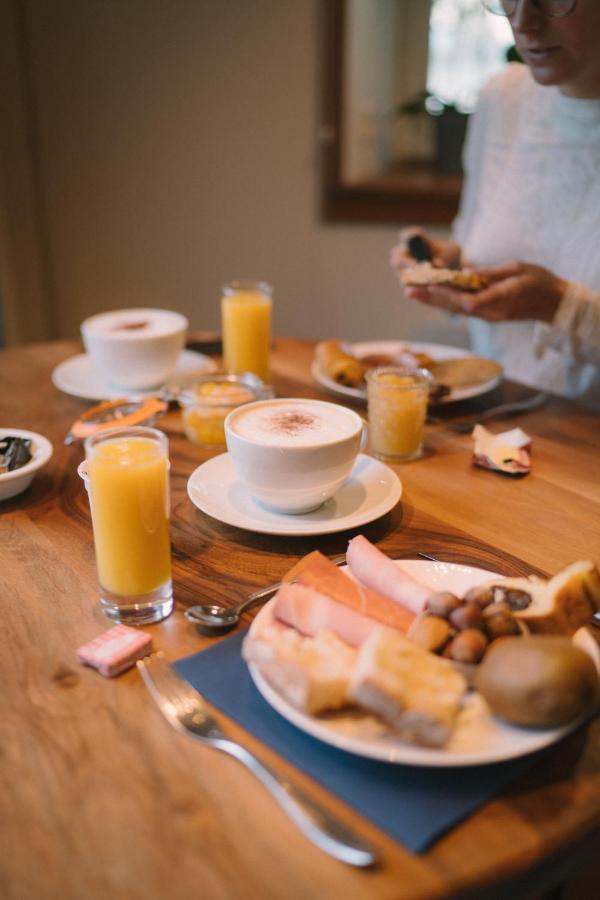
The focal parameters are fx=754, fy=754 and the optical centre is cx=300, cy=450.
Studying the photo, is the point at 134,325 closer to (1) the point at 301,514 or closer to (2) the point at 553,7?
(1) the point at 301,514

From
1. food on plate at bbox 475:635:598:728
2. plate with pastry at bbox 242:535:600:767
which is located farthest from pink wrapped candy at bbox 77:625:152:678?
food on plate at bbox 475:635:598:728

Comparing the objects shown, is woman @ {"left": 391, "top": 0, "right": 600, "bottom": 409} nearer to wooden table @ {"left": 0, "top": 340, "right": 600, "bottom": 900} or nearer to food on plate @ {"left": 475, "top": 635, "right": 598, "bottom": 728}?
wooden table @ {"left": 0, "top": 340, "right": 600, "bottom": 900}

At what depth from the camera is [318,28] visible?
3230 mm

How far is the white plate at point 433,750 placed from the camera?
687 mm

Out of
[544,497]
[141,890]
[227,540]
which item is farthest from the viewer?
[544,497]

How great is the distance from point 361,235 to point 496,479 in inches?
92.8

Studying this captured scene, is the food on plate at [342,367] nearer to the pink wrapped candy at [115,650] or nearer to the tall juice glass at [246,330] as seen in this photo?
the tall juice glass at [246,330]

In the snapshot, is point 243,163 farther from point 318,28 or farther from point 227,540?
point 227,540

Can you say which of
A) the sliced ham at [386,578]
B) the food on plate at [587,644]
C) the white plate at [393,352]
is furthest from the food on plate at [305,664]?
the white plate at [393,352]

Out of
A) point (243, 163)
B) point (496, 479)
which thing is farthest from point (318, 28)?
point (496, 479)

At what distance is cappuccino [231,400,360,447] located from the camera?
1.14 metres

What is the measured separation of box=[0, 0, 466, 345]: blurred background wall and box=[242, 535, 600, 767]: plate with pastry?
2.40 meters

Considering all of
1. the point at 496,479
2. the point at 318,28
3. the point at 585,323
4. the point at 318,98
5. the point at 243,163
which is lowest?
the point at 496,479

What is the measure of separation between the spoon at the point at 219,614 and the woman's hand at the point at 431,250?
3.96 feet
